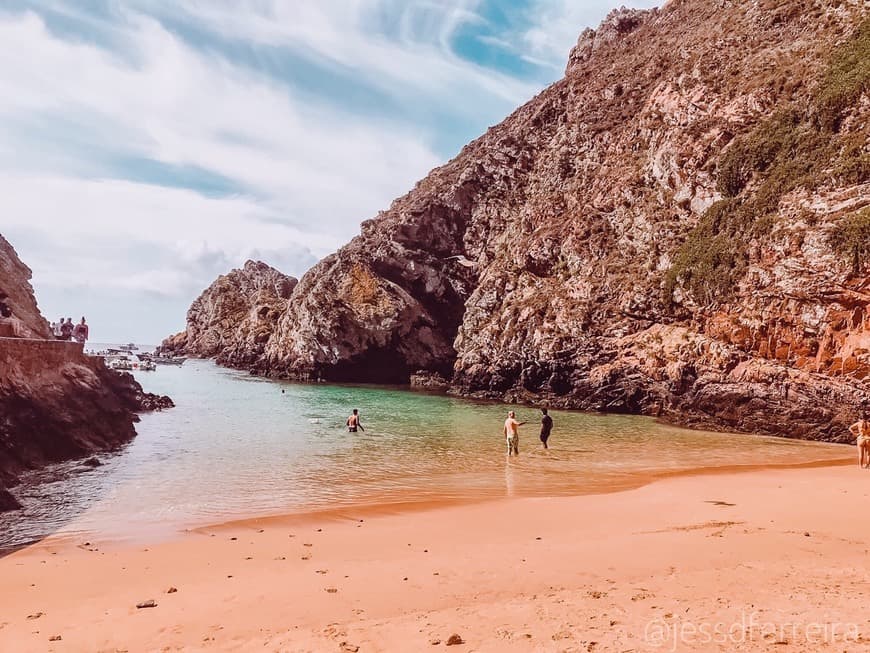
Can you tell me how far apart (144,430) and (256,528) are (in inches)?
690

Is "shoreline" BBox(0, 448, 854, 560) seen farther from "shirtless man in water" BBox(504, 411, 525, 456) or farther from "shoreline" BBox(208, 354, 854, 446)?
"shoreline" BBox(208, 354, 854, 446)

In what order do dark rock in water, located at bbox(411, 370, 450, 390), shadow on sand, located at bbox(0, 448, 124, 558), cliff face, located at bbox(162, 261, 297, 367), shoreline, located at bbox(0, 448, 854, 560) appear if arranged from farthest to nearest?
cliff face, located at bbox(162, 261, 297, 367) → dark rock in water, located at bbox(411, 370, 450, 390) → shadow on sand, located at bbox(0, 448, 124, 558) → shoreline, located at bbox(0, 448, 854, 560)

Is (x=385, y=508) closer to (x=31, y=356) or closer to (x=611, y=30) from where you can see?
(x=31, y=356)

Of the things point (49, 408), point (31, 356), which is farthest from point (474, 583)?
point (31, 356)

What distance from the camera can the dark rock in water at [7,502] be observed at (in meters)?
11.5

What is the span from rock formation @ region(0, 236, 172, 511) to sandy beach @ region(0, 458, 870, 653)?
6443 mm

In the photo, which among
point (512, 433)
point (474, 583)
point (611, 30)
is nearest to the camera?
point (474, 583)

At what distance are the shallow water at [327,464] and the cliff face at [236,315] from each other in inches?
2272

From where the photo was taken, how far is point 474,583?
668 cm

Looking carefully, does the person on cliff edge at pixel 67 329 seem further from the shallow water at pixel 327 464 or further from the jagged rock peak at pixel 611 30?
the jagged rock peak at pixel 611 30

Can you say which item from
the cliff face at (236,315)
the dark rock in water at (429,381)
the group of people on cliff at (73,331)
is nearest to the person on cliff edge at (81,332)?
the group of people on cliff at (73,331)

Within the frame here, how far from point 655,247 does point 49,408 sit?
39.1 meters

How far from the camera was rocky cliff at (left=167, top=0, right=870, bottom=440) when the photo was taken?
26.9 metres

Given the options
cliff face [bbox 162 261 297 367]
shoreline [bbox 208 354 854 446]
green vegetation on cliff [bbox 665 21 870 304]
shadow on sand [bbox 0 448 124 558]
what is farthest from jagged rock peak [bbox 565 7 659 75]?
shadow on sand [bbox 0 448 124 558]
